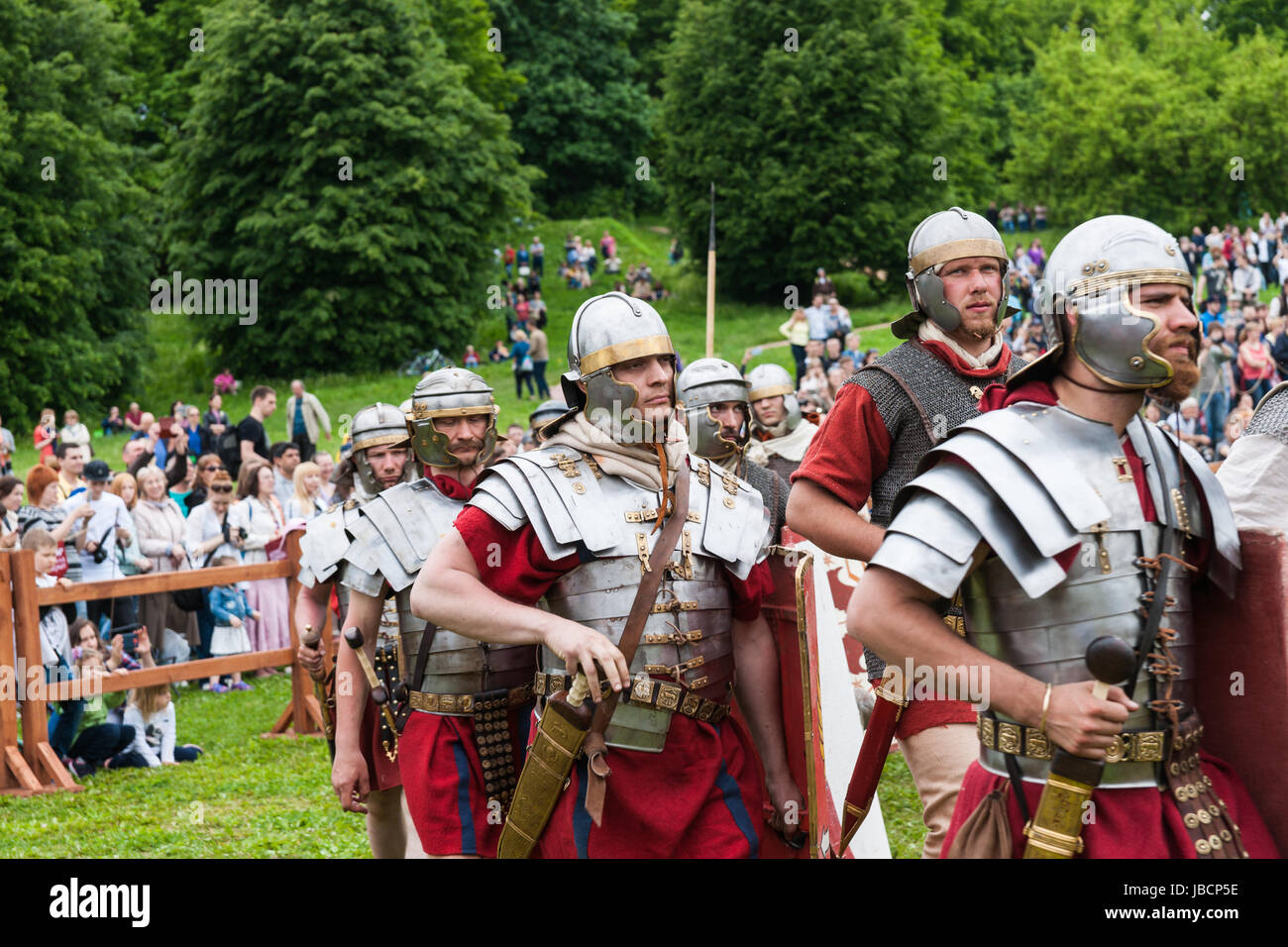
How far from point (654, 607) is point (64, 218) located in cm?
3222

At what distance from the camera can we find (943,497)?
9.39ft

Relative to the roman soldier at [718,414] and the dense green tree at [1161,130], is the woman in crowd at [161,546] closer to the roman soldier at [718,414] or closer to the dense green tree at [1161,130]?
the roman soldier at [718,414]

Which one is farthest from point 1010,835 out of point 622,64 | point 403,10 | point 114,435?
point 622,64

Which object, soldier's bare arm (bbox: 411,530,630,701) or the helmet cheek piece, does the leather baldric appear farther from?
the helmet cheek piece

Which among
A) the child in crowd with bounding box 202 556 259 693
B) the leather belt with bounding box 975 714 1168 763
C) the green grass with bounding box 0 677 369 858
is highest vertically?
the leather belt with bounding box 975 714 1168 763

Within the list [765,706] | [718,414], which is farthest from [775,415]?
[765,706]

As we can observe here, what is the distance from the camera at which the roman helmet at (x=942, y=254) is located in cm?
446

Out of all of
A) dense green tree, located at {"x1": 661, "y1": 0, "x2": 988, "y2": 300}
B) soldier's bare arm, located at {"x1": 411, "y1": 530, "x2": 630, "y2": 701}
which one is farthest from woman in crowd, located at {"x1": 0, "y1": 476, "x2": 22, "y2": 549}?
dense green tree, located at {"x1": 661, "y1": 0, "x2": 988, "y2": 300}

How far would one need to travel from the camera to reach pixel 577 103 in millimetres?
54875

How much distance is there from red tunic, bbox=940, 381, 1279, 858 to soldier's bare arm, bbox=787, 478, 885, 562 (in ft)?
3.49

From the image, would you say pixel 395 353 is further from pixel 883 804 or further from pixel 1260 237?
pixel 883 804

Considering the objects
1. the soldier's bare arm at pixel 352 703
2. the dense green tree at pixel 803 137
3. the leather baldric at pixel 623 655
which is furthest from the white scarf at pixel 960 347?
the dense green tree at pixel 803 137

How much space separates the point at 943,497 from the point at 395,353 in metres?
33.8

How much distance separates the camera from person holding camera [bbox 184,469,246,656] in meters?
12.1
